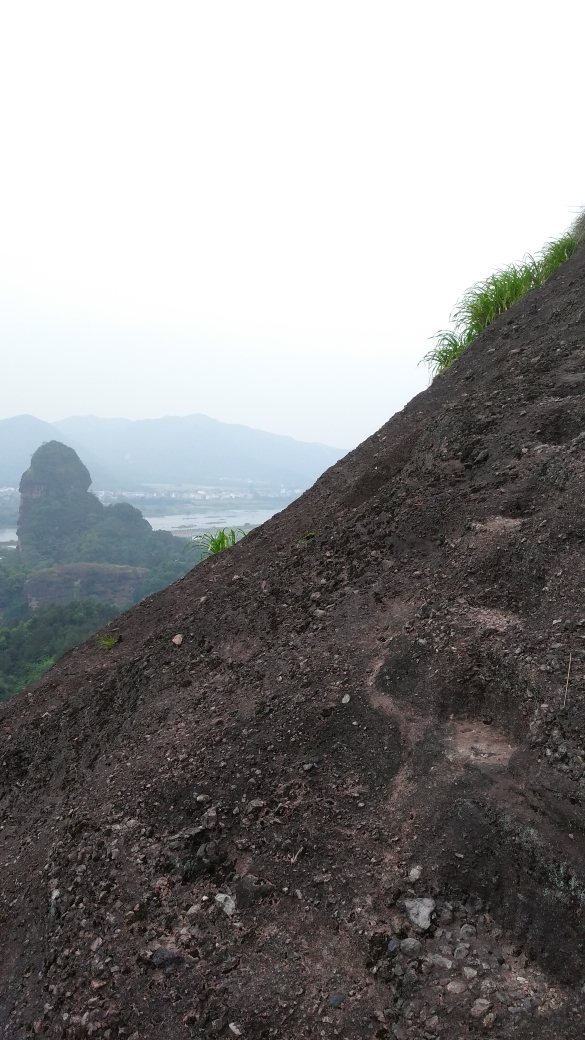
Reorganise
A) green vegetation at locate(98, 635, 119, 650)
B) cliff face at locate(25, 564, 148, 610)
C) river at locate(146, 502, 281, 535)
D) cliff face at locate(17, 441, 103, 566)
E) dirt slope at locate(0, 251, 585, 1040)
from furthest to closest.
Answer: river at locate(146, 502, 281, 535) → cliff face at locate(17, 441, 103, 566) → cliff face at locate(25, 564, 148, 610) → green vegetation at locate(98, 635, 119, 650) → dirt slope at locate(0, 251, 585, 1040)

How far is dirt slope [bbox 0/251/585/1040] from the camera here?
87.7 inches

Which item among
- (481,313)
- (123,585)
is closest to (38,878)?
(481,313)

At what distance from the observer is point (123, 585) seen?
161 ft

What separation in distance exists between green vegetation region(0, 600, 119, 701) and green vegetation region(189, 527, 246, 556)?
66.1 feet

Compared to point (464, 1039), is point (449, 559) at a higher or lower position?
higher

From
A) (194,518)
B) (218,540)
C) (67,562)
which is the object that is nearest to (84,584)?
(67,562)

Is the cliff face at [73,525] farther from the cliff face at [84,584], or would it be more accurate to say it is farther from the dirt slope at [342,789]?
the dirt slope at [342,789]

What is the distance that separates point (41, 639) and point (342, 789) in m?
30.2

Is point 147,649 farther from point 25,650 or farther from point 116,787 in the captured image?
point 25,650

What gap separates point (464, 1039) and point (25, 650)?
3021 cm

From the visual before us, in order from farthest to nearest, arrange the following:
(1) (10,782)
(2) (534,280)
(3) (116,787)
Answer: (2) (534,280) → (1) (10,782) → (3) (116,787)

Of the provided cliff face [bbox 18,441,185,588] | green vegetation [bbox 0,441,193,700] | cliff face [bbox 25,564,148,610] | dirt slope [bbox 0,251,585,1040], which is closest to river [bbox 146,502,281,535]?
cliff face [bbox 18,441,185,588]

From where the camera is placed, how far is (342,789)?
2951mm

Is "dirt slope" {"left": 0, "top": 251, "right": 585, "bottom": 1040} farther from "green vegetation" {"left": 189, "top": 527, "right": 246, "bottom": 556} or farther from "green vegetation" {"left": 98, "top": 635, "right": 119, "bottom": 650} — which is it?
"green vegetation" {"left": 189, "top": 527, "right": 246, "bottom": 556}
